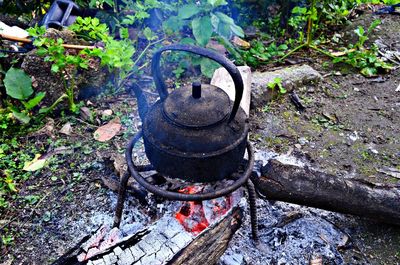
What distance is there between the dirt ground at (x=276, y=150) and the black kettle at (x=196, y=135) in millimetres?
1041

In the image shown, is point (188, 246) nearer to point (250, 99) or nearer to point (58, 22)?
point (250, 99)

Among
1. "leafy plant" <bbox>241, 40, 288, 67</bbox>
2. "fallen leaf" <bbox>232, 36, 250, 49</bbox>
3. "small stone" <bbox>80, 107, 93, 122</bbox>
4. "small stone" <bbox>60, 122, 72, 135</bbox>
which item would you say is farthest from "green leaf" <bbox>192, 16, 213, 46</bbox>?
"small stone" <bbox>60, 122, 72, 135</bbox>

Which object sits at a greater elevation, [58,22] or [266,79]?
[58,22]

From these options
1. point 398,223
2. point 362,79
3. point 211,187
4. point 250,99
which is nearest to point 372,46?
point 362,79

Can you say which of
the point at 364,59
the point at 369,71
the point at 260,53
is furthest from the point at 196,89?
the point at 364,59

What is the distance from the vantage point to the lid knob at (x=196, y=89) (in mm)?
1983

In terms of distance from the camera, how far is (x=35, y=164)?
3.15 meters

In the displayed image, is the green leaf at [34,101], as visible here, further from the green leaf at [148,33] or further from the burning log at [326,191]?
the burning log at [326,191]

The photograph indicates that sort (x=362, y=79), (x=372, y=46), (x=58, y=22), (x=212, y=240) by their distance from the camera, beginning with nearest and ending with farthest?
(x=212, y=240)
(x=58, y=22)
(x=362, y=79)
(x=372, y=46)

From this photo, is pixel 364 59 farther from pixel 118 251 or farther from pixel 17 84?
pixel 17 84

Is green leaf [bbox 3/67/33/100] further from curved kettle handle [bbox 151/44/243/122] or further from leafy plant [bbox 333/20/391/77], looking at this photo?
leafy plant [bbox 333/20/391/77]

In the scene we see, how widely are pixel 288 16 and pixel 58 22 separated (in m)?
3.50

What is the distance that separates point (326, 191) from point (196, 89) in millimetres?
1280

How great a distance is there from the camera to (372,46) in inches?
192
